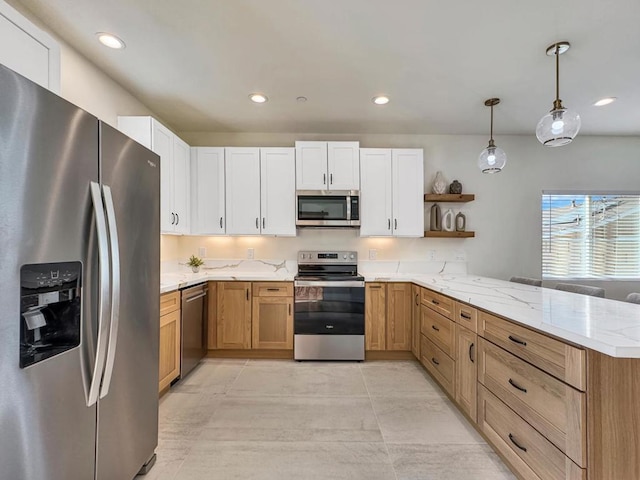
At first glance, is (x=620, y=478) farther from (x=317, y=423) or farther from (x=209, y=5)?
(x=209, y=5)

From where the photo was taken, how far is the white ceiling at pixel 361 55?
5.65 ft

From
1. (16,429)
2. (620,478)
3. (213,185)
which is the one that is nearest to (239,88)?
(213,185)

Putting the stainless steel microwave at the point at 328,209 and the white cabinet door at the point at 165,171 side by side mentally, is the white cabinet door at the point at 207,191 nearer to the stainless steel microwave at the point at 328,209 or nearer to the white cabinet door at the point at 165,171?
the white cabinet door at the point at 165,171

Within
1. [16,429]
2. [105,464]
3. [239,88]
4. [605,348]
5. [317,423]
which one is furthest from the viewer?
[239,88]

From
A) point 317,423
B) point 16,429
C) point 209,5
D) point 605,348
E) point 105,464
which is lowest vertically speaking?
point 317,423

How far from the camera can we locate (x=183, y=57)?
216 centimetres

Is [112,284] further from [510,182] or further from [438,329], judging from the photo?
[510,182]

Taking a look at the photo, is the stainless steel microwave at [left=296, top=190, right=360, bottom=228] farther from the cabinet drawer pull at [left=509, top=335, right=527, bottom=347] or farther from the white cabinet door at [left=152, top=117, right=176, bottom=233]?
the cabinet drawer pull at [left=509, top=335, right=527, bottom=347]

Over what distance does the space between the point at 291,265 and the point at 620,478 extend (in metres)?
3.04

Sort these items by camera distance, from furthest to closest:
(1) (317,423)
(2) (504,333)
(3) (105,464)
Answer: (1) (317,423)
(2) (504,333)
(3) (105,464)

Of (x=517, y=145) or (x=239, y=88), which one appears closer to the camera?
(x=239, y=88)

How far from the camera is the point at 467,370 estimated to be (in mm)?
1994

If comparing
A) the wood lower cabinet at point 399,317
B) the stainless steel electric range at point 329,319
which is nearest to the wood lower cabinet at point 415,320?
the wood lower cabinet at point 399,317

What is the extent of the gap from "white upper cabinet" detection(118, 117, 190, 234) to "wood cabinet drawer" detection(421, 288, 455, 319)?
2485 mm
